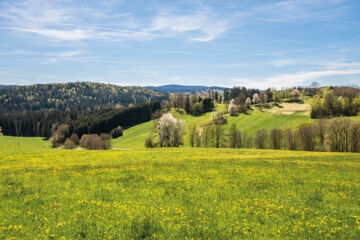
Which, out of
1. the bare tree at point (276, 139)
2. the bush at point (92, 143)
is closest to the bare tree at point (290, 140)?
the bare tree at point (276, 139)

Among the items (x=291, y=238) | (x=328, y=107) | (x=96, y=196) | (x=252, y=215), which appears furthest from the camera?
(x=328, y=107)

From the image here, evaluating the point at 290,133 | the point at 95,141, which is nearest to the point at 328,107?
the point at 290,133

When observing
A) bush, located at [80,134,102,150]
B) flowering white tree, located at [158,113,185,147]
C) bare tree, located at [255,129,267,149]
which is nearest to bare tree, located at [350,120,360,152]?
bare tree, located at [255,129,267,149]

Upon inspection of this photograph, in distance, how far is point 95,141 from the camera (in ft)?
349

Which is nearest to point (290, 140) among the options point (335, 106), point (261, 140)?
point (261, 140)

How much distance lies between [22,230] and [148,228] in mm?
5130

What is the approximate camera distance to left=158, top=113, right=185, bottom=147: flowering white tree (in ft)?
269

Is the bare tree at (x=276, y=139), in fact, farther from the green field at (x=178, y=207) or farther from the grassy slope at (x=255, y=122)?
the green field at (x=178, y=207)

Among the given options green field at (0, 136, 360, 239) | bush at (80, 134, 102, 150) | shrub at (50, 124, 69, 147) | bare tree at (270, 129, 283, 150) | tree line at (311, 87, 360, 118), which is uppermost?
tree line at (311, 87, 360, 118)

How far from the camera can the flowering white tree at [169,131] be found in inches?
3223

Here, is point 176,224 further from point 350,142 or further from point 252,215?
point 350,142

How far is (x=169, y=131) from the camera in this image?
8225 cm

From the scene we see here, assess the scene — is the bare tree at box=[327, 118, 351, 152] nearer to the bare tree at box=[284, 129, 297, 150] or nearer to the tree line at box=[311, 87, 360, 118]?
the bare tree at box=[284, 129, 297, 150]

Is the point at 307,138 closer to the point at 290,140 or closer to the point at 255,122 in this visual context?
the point at 290,140
